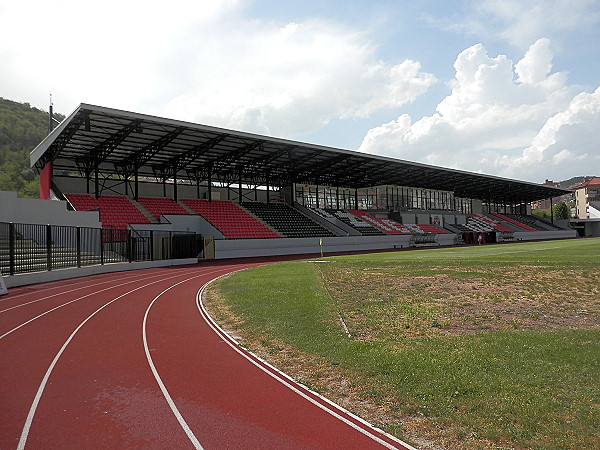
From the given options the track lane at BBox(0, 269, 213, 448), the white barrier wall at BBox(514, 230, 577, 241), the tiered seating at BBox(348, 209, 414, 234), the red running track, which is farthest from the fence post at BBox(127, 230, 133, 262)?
the white barrier wall at BBox(514, 230, 577, 241)

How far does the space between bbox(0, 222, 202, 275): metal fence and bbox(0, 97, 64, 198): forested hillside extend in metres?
52.1

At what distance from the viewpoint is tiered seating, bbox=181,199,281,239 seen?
129ft

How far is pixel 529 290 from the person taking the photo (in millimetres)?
13016

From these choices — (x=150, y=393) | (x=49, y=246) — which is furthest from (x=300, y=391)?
(x=49, y=246)

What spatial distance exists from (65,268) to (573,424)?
73.1 feet

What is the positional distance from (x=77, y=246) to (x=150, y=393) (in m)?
19.0

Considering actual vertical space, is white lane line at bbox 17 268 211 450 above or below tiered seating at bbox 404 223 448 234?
below

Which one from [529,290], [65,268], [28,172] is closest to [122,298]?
[65,268]

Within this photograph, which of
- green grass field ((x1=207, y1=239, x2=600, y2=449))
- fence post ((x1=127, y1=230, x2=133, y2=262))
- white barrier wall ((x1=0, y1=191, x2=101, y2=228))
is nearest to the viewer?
green grass field ((x1=207, y1=239, x2=600, y2=449))

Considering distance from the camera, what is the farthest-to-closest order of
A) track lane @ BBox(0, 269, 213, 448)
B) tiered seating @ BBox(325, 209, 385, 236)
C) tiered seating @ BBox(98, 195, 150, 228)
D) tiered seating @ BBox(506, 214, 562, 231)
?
1. tiered seating @ BBox(506, 214, 562, 231)
2. tiered seating @ BBox(325, 209, 385, 236)
3. tiered seating @ BBox(98, 195, 150, 228)
4. track lane @ BBox(0, 269, 213, 448)

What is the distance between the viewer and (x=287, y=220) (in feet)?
157

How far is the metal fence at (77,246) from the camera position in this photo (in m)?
17.9

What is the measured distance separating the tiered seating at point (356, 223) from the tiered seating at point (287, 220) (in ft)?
17.9

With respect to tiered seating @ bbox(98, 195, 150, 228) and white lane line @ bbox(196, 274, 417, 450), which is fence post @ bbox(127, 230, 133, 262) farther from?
white lane line @ bbox(196, 274, 417, 450)
